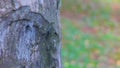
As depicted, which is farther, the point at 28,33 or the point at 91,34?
the point at 91,34

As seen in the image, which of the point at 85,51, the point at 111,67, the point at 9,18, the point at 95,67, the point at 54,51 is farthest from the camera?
the point at 85,51

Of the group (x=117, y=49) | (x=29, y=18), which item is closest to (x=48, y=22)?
(x=29, y=18)

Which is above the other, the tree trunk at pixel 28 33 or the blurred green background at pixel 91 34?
the tree trunk at pixel 28 33

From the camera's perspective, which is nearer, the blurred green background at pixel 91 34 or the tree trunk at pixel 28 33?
the tree trunk at pixel 28 33

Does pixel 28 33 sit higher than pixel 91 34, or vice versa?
pixel 28 33

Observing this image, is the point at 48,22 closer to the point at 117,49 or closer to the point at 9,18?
the point at 9,18
